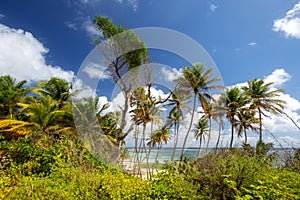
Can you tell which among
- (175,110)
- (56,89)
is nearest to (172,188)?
(175,110)

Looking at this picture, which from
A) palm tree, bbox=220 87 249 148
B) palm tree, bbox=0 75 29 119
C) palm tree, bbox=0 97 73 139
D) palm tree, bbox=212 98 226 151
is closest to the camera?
palm tree, bbox=212 98 226 151

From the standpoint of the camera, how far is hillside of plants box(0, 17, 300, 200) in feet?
11.2

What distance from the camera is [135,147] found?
39.4 feet

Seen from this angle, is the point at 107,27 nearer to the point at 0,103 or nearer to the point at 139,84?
the point at 139,84

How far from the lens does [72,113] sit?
1305 centimetres

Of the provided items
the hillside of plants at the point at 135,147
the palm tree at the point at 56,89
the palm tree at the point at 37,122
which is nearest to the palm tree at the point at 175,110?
the hillside of plants at the point at 135,147

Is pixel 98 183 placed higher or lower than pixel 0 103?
lower

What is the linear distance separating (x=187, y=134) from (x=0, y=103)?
1181cm

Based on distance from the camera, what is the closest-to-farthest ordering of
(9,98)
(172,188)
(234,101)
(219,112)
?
1. (172,188)
2. (219,112)
3. (9,98)
4. (234,101)

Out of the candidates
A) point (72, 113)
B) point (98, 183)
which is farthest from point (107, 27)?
point (98, 183)

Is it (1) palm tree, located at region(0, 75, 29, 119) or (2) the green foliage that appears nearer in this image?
(2) the green foliage

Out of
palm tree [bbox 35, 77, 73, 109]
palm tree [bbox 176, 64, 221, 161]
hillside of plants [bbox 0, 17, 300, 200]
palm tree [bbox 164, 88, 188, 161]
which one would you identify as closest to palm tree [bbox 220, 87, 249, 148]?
hillside of plants [bbox 0, 17, 300, 200]

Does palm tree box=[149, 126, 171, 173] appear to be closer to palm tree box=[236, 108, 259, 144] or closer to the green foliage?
the green foliage

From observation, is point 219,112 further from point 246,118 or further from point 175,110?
point 246,118
